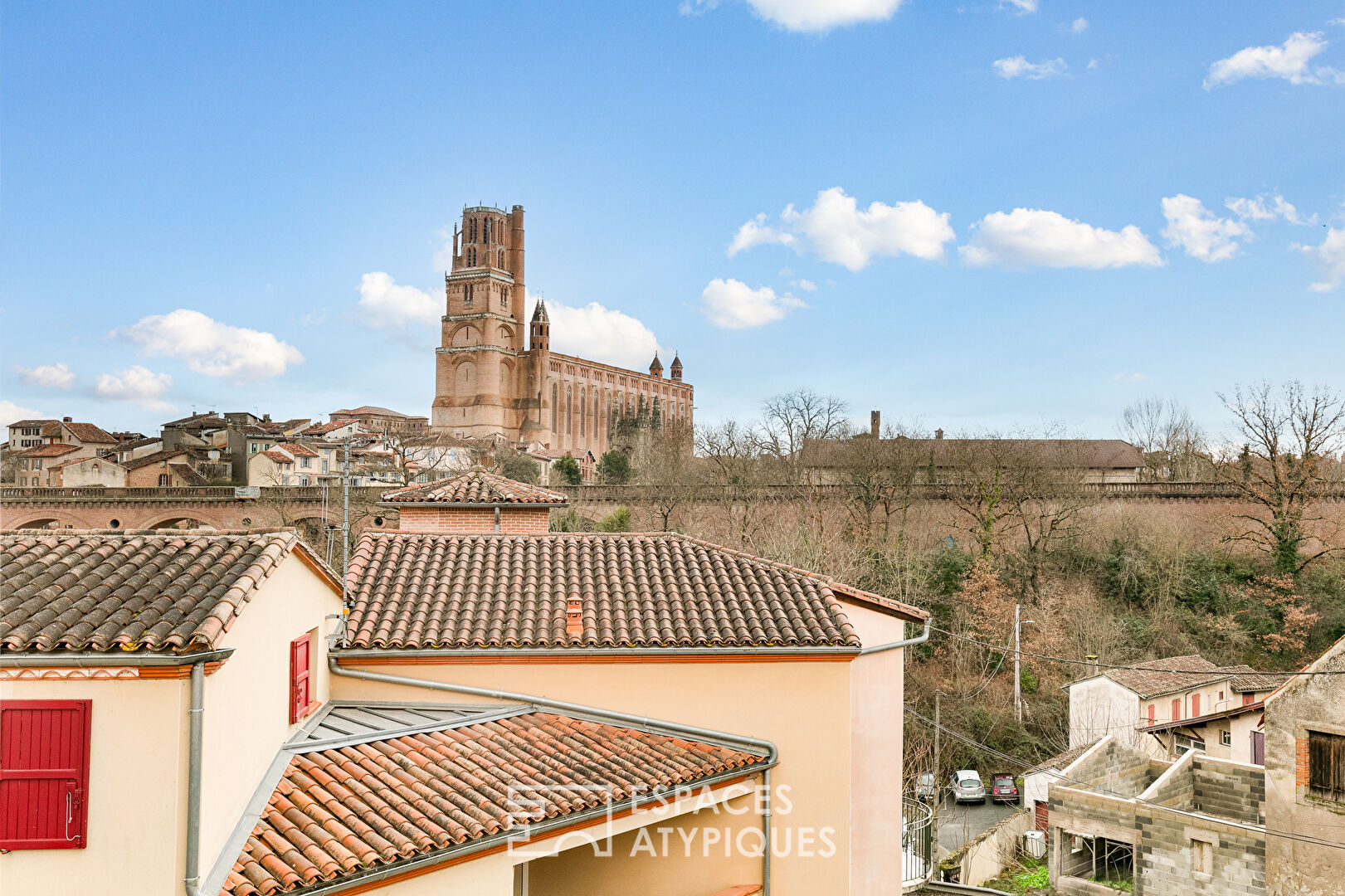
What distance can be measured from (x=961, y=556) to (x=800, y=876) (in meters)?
26.0

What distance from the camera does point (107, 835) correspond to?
489 centimetres

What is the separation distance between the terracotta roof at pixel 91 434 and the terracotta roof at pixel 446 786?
234 feet

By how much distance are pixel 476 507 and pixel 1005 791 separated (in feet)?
64.5

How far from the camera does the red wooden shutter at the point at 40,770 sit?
488cm

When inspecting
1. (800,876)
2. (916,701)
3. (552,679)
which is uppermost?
(552,679)

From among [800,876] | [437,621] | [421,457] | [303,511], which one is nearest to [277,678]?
[437,621]

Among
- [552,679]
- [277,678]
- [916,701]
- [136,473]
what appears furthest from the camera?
[136,473]

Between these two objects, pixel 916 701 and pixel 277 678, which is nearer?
pixel 277 678

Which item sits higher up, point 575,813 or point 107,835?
point 107,835

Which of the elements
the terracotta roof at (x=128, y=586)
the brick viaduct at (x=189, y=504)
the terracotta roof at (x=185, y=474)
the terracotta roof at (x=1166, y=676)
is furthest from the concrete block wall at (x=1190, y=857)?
the terracotta roof at (x=185, y=474)

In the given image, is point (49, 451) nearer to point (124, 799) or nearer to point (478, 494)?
point (478, 494)

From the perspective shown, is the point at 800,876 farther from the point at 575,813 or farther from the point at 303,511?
the point at 303,511

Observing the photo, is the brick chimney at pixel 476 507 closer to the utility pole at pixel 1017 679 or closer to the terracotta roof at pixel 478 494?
the terracotta roof at pixel 478 494

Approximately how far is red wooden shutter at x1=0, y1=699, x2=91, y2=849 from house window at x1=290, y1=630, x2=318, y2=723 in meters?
2.32
